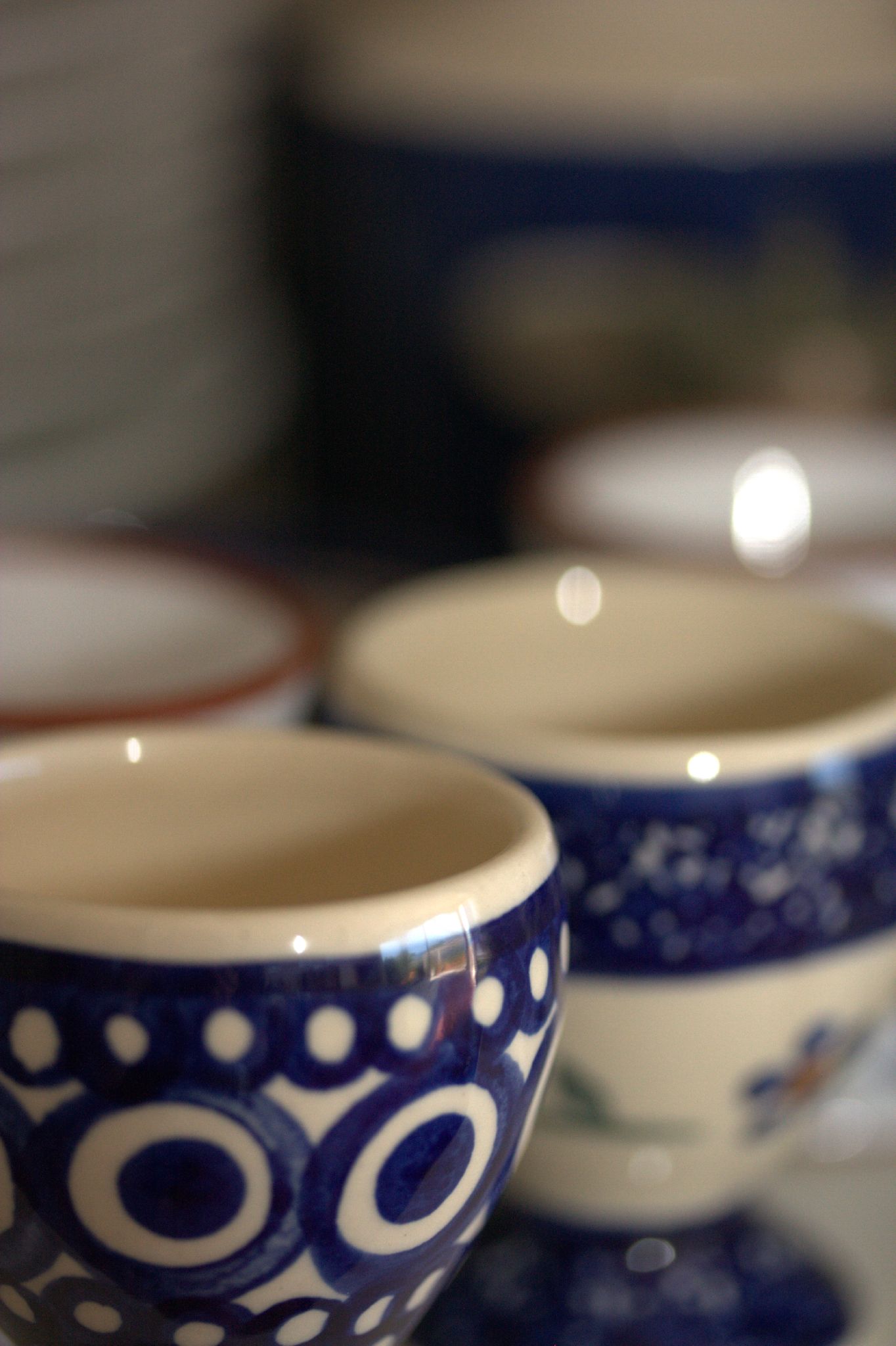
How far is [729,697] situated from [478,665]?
6 cm

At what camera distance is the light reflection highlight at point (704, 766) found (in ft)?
1.05

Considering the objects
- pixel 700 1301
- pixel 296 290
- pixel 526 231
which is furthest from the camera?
pixel 296 290

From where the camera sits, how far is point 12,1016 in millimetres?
241

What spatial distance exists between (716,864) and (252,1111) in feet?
0.38

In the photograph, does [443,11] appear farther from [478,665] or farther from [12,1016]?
[12,1016]

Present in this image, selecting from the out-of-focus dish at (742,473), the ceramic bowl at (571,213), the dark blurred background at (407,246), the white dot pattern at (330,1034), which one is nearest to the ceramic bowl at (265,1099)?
the white dot pattern at (330,1034)

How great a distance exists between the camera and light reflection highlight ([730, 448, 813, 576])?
0.64m

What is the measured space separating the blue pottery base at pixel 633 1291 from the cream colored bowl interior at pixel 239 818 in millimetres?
111

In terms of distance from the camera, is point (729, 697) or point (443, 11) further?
point (443, 11)

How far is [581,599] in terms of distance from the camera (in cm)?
44

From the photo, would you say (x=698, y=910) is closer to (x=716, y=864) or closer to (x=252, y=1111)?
(x=716, y=864)

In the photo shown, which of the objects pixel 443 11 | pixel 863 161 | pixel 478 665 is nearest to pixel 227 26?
pixel 443 11

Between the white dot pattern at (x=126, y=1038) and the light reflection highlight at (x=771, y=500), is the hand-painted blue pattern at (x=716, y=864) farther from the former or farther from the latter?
the light reflection highlight at (x=771, y=500)

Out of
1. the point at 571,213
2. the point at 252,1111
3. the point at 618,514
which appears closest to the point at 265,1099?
the point at 252,1111
